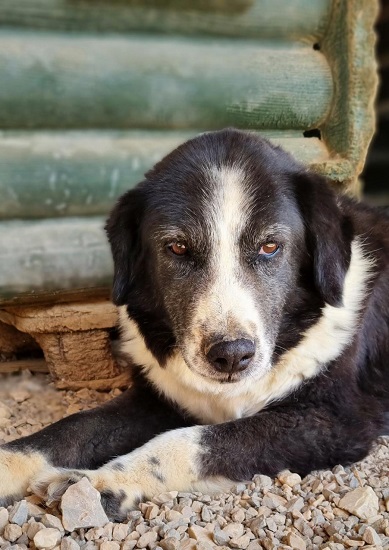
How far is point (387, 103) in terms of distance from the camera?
7.29 meters

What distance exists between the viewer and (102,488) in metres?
2.31

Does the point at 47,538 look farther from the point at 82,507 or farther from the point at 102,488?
the point at 102,488

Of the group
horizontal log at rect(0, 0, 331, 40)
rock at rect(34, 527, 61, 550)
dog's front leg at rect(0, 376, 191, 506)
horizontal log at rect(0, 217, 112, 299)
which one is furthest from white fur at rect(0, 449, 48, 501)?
horizontal log at rect(0, 0, 331, 40)

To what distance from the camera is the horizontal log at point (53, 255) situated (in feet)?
11.0

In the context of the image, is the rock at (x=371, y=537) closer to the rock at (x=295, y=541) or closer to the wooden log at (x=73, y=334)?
the rock at (x=295, y=541)

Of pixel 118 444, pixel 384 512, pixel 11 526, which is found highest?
pixel 384 512

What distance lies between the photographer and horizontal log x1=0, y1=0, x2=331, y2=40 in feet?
10.5

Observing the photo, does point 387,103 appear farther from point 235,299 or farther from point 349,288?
point 235,299

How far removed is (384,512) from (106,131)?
7.76 ft

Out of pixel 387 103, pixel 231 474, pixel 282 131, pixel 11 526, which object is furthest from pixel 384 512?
pixel 387 103

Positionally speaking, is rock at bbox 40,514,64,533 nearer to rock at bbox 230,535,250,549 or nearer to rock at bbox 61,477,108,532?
rock at bbox 61,477,108,532

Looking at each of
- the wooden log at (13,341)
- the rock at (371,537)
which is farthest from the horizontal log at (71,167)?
the rock at (371,537)

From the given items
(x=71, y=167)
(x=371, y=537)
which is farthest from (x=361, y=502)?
(x=71, y=167)

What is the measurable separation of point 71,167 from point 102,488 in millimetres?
A: 1753
